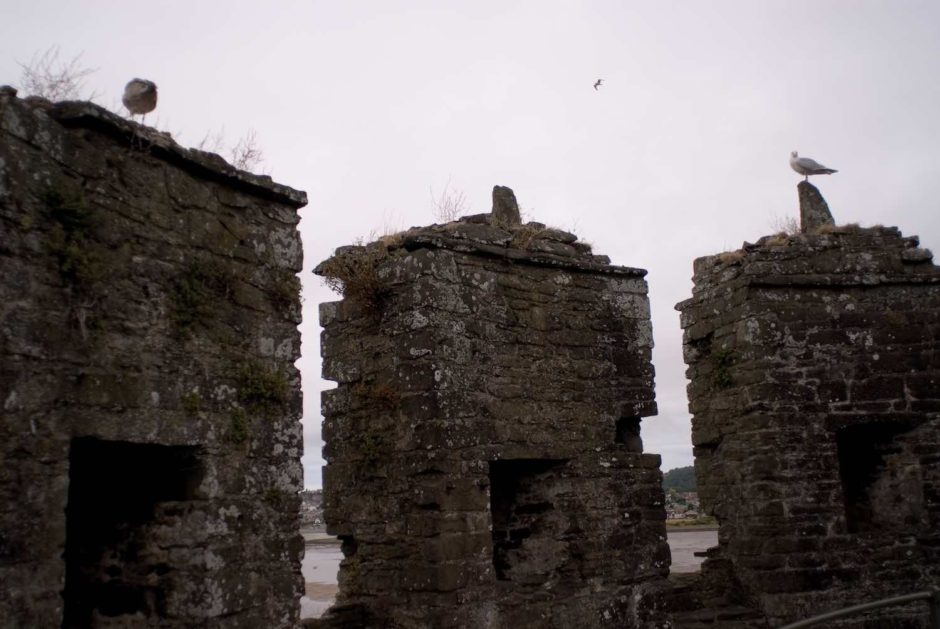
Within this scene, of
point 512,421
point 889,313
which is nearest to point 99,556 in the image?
point 512,421

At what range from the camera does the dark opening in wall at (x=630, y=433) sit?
764 cm

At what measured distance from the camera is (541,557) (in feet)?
23.3

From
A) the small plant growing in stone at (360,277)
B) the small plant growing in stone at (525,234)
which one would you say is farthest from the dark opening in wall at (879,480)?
the small plant growing in stone at (360,277)

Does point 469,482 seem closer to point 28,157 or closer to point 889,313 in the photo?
point 28,157

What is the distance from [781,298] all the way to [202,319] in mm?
6233

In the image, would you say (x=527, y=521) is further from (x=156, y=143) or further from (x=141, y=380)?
(x=156, y=143)

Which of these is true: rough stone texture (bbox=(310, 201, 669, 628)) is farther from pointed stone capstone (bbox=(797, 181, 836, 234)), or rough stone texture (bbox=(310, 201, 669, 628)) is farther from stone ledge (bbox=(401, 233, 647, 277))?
pointed stone capstone (bbox=(797, 181, 836, 234))

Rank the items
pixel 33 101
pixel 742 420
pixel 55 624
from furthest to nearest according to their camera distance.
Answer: pixel 742 420 < pixel 33 101 < pixel 55 624

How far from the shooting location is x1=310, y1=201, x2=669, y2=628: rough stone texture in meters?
6.38

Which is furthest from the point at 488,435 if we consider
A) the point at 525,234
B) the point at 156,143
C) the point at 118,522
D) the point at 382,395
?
the point at 156,143

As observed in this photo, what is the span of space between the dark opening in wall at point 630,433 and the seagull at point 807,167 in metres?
4.01

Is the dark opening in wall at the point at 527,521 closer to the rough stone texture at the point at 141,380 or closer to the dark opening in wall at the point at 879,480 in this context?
the rough stone texture at the point at 141,380

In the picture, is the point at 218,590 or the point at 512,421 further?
the point at 512,421

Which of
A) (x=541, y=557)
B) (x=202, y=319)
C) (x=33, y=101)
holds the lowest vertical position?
(x=541, y=557)
